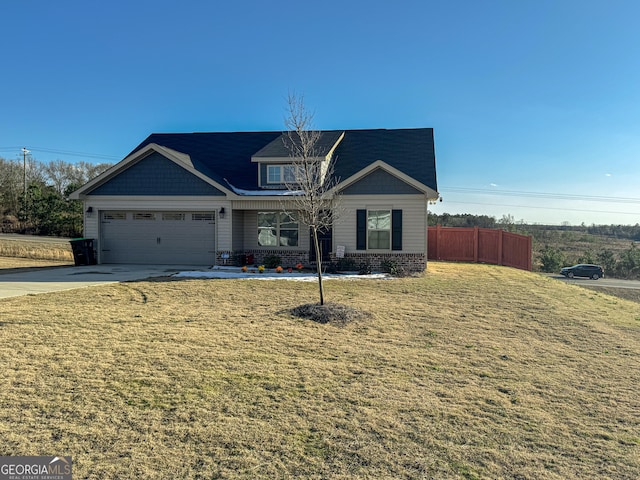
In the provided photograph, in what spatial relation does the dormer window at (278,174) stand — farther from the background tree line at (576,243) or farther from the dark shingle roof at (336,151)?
the background tree line at (576,243)

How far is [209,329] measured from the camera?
727 cm

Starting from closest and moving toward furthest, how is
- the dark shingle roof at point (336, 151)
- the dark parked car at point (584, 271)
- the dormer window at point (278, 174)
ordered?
the dormer window at point (278, 174)
the dark shingle roof at point (336, 151)
the dark parked car at point (584, 271)

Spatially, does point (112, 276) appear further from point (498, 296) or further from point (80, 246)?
point (498, 296)

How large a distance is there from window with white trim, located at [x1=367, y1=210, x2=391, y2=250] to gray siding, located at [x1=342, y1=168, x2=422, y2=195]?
2.60 feet

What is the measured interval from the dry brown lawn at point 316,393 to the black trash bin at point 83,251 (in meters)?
8.53

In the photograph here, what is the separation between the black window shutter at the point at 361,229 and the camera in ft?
52.7

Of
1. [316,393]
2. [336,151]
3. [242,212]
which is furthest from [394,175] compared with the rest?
[316,393]

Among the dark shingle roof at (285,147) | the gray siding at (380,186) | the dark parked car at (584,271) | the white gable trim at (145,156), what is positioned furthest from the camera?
the dark parked car at (584,271)

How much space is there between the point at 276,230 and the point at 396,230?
16.8 feet

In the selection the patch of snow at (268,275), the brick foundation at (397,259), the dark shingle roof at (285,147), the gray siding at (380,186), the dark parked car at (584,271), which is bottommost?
the dark parked car at (584,271)

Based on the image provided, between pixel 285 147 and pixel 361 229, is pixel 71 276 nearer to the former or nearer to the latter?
pixel 285 147

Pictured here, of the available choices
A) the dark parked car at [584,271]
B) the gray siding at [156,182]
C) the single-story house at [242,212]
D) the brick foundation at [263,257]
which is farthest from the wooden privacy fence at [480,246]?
the gray siding at [156,182]

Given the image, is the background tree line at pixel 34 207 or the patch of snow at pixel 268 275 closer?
the patch of snow at pixel 268 275

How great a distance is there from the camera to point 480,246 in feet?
71.3
